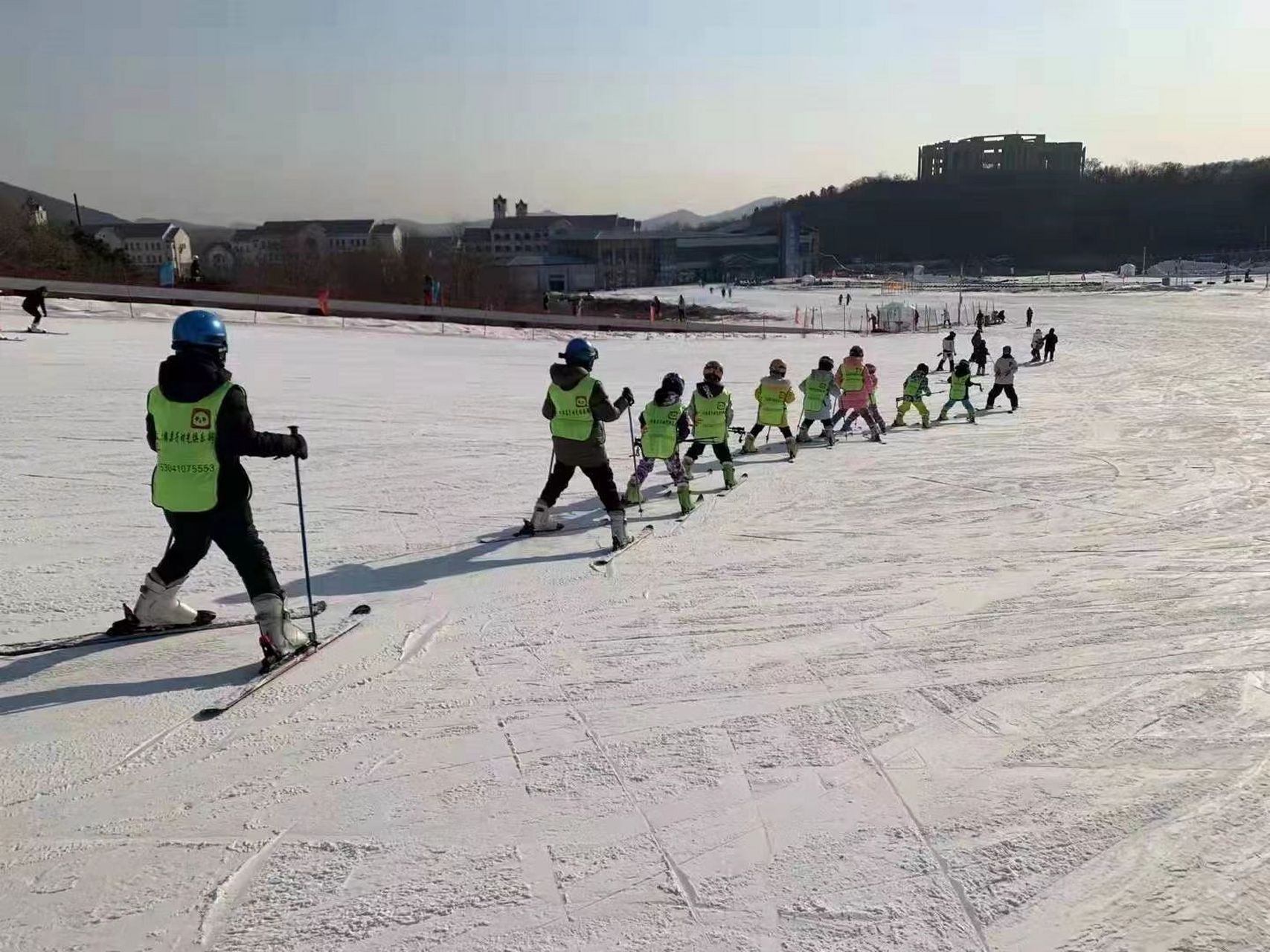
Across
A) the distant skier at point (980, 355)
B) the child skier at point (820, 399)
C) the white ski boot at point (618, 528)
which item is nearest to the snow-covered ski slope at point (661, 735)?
the white ski boot at point (618, 528)

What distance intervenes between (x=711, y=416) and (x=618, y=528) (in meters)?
2.59

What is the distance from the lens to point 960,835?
10.5 ft

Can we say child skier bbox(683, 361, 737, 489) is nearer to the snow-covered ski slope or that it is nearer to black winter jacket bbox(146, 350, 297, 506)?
the snow-covered ski slope

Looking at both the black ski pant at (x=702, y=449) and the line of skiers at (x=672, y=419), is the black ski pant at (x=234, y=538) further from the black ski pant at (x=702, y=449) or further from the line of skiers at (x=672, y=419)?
the black ski pant at (x=702, y=449)

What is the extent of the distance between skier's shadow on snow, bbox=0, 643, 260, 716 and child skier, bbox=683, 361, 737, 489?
5.37 meters

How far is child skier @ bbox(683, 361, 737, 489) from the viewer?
9008 millimetres

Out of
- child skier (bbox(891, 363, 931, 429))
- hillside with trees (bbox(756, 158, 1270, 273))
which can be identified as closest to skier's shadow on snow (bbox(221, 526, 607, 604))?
child skier (bbox(891, 363, 931, 429))

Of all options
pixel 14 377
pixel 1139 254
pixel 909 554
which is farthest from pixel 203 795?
pixel 1139 254

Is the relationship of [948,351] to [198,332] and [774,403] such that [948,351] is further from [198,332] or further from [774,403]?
[198,332]

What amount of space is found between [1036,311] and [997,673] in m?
49.6

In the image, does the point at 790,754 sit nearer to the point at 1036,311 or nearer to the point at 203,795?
the point at 203,795

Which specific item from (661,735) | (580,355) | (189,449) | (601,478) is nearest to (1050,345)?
(601,478)

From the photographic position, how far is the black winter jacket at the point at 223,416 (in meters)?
4.12

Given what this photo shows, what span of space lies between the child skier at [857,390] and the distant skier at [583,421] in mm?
6536
